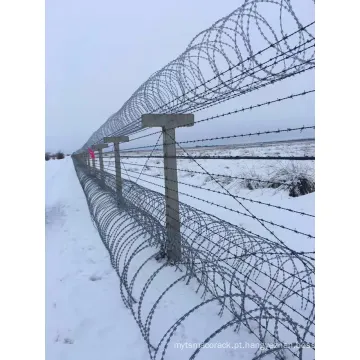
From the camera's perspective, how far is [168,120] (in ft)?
12.3

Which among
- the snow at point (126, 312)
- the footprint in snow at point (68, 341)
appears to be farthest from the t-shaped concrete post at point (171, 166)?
the footprint in snow at point (68, 341)

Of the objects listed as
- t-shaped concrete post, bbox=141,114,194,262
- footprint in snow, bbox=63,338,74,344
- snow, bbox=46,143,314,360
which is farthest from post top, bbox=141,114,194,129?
footprint in snow, bbox=63,338,74,344

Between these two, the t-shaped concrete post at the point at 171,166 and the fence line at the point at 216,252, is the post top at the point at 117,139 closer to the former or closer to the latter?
the fence line at the point at 216,252

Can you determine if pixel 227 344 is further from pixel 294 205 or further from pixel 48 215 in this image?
pixel 48 215

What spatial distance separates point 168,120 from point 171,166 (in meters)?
0.56

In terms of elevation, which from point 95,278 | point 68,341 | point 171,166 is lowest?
point 68,341

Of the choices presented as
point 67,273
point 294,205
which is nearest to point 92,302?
point 67,273

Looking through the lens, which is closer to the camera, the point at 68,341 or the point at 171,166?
the point at 68,341

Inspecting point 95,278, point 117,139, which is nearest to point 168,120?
point 95,278

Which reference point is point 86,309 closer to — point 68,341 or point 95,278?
point 68,341

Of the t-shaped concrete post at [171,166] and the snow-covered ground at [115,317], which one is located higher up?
the t-shaped concrete post at [171,166]

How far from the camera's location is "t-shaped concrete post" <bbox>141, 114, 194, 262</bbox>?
147 inches

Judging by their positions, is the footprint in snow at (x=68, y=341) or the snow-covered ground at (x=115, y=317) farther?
the footprint in snow at (x=68, y=341)

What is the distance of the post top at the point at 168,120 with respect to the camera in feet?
12.2
